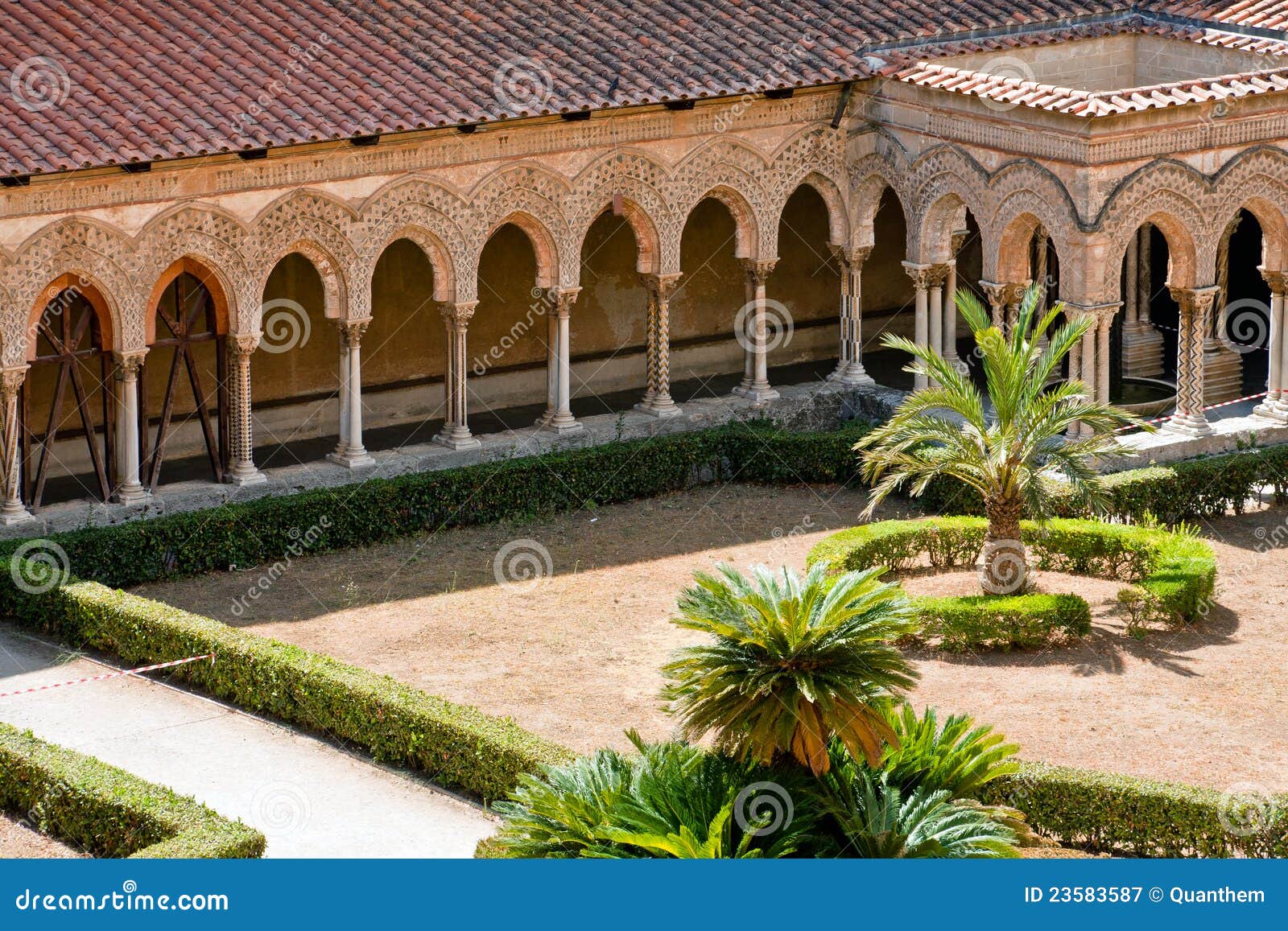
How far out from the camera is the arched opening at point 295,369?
28.7 metres

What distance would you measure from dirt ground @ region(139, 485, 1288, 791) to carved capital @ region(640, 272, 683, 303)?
2.87 m

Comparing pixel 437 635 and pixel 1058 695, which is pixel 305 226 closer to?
pixel 437 635

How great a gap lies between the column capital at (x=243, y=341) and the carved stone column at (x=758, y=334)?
6698 mm

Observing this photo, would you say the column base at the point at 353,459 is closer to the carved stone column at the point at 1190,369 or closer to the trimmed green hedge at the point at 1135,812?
the carved stone column at the point at 1190,369

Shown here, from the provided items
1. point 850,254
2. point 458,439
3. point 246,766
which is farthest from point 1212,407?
point 246,766

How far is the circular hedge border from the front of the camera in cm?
2214

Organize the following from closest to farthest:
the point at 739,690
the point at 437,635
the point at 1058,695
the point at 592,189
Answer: the point at 739,690, the point at 1058,695, the point at 437,635, the point at 592,189

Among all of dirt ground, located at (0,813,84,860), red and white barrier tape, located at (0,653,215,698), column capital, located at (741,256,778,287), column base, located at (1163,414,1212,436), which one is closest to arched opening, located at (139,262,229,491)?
red and white barrier tape, located at (0,653,215,698)

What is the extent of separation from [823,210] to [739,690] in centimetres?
1762

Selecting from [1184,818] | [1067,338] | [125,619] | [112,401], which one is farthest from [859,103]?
[1184,818]

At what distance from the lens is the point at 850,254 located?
30.5 m

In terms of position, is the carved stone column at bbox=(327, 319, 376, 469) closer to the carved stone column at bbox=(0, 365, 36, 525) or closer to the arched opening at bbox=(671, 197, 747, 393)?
the carved stone column at bbox=(0, 365, 36, 525)

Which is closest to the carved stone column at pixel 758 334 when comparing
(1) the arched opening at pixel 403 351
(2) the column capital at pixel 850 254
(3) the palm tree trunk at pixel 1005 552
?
(2) the column capital at pixel 850 254

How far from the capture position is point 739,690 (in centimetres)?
1664
